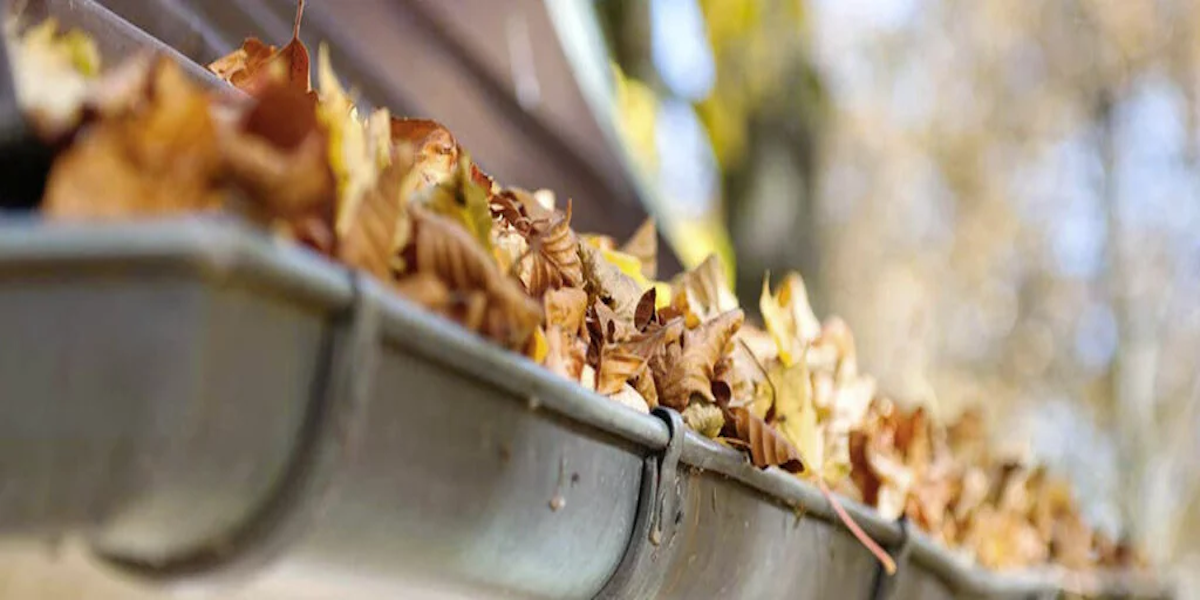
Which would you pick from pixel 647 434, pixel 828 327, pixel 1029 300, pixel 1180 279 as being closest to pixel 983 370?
pixel 1029 300

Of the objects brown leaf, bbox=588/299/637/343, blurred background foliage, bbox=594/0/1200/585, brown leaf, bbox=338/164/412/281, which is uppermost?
blurred background foliage, bbox=594/0/1200/585

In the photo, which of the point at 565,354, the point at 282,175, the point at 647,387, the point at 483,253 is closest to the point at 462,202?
the point at 483,253

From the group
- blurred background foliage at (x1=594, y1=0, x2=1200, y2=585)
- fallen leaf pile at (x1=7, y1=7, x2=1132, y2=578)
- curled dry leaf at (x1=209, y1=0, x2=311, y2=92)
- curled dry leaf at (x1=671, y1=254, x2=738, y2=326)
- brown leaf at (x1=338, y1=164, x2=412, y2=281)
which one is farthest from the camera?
blurred background foliage at (x1=594, y1=0, x2=1200, y2=585)

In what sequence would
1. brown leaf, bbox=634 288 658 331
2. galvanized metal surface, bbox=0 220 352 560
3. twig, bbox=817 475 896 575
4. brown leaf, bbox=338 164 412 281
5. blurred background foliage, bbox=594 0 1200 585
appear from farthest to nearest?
1. blurred background foliage, bbox=594 0 1200 585
2. twig, bbox=817 475 896 575
3. brown leaf, bbox=634 288 658 331
4. brown leaf, bbox=338 164 412 281
5. galvanized metal surface, bbox=0 220 352 560

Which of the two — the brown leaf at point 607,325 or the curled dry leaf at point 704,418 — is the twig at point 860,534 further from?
the brown leaf at point 607,325

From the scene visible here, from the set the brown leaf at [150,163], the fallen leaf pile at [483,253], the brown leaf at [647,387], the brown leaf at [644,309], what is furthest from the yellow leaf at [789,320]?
the brown leaf at [150,163]

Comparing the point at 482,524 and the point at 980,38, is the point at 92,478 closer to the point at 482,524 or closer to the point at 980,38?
the point at 482,524

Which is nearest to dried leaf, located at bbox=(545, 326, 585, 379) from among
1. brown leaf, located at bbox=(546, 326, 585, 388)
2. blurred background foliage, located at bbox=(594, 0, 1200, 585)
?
brown leaf, located at bbox=(546, 326, 585, 388)

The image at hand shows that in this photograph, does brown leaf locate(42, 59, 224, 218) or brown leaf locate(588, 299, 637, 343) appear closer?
brown leaf locate(42, 59, 224, 218)

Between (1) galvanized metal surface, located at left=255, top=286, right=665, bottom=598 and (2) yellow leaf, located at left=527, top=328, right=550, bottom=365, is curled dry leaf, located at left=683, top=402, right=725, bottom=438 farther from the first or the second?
(2) yellow leaf, located at left=527, top=328, right=550, bottom=365
